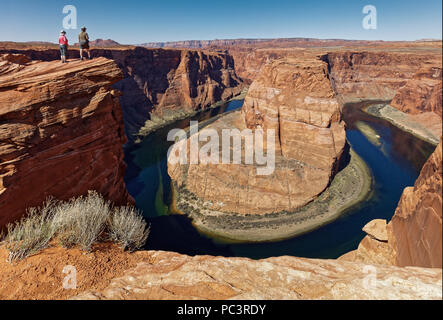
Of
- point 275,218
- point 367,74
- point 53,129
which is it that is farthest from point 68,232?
point 367,74

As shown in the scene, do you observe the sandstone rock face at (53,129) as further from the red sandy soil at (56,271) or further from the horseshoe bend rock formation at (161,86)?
→ the horseshoe bend rock formation at (161,86)

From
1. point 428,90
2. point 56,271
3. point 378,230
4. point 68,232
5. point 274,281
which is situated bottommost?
point 378,230

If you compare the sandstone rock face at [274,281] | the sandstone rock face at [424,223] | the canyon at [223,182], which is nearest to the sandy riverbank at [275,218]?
the canyon at [223,182]

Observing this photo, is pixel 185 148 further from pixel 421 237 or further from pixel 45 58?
pixel 45 58

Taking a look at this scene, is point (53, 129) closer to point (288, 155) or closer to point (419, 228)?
point (419, 228)

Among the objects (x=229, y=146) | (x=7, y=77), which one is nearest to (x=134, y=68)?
(x=229, y=146)
